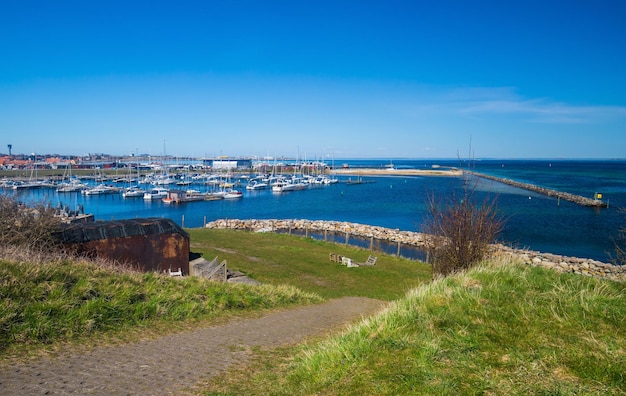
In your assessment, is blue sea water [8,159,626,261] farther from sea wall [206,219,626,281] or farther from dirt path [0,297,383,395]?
dirt path [0,297,383,395]

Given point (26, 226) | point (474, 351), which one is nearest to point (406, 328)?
point (474, 351)

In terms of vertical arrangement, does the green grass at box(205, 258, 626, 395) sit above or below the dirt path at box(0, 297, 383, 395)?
above

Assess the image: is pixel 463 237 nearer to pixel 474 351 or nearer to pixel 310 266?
pixel 474 351

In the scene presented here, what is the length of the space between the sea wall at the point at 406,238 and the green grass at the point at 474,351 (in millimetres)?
15903

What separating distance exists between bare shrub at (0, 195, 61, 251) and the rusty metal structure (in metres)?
0.66

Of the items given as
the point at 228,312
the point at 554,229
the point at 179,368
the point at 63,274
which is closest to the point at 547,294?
the point at 179,368

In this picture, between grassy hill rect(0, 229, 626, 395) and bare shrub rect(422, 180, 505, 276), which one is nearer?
grassy hill rect(0, 229, 626, 395)

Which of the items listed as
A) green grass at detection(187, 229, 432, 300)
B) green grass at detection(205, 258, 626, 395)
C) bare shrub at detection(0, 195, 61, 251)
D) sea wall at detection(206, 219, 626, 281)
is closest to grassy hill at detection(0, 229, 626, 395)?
green grass at detection(205, 258, 626, 395)

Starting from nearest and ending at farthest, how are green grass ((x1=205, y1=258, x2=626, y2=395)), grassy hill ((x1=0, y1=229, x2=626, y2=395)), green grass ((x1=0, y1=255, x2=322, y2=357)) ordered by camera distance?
green grass ((x1=205, y1=258, x2=626, y2=395))
grassy hill ((x1=0, y1=229, x2=626, y2=395))
green grass ((x1=0, y1=255, x2=322, y2=357))

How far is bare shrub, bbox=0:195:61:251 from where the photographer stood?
39.4 ft

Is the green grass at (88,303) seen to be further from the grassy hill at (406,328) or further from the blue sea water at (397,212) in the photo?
the blue sea water at (397,212)

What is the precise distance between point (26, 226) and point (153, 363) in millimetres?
9117

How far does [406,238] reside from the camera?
37.2 meters

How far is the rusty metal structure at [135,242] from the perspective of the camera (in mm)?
14328
